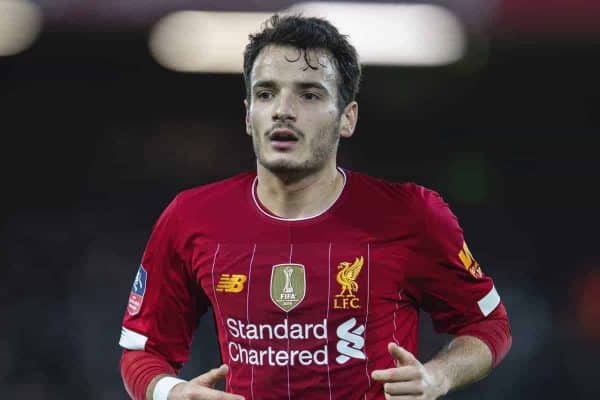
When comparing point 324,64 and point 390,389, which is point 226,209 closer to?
point 324,64

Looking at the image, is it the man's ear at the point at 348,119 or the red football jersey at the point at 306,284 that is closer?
→ the red football jersey at the point at 306,284

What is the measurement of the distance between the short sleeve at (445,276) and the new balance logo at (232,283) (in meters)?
0.50

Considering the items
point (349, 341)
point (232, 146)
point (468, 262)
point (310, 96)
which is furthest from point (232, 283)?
point (232, 146)

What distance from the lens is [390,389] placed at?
245 centimetres

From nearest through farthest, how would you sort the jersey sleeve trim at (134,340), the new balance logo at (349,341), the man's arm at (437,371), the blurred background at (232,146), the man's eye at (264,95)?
the man's arm at (437,371)
the new balance logo at (349,341)
the man's eye at (264,95)
the jersey sleeve trim at (134,340)
the blurred background at (232,146)

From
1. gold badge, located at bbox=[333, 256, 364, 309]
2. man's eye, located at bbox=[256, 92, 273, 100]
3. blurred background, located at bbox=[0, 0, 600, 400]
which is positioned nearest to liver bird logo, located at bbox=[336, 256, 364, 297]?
gold badge, located at bbox=[333, 256, 364, 309]

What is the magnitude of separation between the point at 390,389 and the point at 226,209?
0.86 m

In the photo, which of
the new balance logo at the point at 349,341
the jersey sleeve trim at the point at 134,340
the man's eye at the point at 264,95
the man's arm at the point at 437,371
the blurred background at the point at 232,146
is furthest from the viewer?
the blurred background at the point at 232,146

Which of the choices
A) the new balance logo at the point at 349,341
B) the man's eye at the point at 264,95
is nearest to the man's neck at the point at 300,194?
the man's eye at the point at 264,95

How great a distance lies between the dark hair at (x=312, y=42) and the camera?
9.73ft

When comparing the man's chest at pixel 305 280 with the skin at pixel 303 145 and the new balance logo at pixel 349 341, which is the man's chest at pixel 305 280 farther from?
the skin at pixel 303 145

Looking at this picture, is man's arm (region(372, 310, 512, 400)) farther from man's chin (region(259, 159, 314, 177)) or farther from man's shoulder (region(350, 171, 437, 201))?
man's chin (region(259, 159, 314, 177))

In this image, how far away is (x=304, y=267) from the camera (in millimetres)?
2832

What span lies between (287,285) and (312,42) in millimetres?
747
